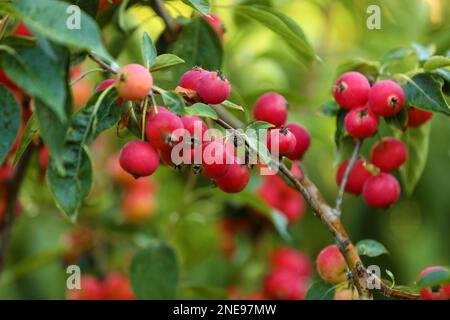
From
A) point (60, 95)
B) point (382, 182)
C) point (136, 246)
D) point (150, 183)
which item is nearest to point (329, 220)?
point (382, 182)

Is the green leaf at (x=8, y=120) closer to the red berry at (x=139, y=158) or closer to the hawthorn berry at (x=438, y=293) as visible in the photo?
the red berry at (x=139, y=158)

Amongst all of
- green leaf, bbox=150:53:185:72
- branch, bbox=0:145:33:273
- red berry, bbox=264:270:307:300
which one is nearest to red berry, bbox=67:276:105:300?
branch, bbox=0:145:33:273

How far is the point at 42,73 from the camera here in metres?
0.93

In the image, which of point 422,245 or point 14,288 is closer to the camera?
point 14,288

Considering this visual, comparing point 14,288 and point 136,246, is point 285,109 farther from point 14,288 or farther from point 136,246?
point 14,288

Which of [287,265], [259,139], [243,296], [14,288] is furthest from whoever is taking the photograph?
[14,288]

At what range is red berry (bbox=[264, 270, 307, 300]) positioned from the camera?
6.19 ft

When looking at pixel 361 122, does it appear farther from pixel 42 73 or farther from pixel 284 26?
pixel 42 73

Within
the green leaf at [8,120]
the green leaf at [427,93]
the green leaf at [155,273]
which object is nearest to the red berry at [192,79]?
the green leaf at [8,120]

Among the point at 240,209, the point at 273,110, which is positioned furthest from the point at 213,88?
the point at 240,209

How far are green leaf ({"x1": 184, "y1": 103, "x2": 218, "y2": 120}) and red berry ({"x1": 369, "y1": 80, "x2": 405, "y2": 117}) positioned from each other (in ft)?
1.01

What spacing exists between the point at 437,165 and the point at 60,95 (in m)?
1.81

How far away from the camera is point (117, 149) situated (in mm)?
2477

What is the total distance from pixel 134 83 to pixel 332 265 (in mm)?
439
